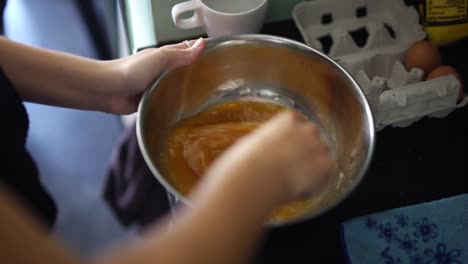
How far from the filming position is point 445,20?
82 cm

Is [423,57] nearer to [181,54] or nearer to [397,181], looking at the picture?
[397,181]

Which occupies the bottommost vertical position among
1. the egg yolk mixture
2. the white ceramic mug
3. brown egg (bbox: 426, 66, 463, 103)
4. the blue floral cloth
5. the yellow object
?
the blue floral cloth

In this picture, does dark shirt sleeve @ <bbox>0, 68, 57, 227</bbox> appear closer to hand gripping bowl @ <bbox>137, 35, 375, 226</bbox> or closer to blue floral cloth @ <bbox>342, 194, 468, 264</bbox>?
hand gripping bowl @ <bbox>137, 35, 375, 226</bbox>

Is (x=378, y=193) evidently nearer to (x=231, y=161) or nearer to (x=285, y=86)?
(x=285, y=86)

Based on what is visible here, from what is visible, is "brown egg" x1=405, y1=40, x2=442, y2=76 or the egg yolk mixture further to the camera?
"brown egg" x1=405, y1=40, x2=442, y2=76

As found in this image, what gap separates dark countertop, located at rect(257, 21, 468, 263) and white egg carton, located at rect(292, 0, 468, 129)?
2 centimetres

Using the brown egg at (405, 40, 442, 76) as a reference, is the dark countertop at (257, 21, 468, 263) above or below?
below

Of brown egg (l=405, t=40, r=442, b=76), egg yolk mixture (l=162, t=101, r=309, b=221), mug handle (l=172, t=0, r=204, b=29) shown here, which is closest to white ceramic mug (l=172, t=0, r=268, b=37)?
mug handle (l=172, t=0, r=204, b=29)

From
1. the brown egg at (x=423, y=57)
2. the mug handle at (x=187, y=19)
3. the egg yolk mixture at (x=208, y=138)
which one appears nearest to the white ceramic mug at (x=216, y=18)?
the mug handle at (x=187, y=19)

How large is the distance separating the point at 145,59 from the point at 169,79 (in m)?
0.04

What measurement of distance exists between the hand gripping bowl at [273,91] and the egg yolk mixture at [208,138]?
15mm

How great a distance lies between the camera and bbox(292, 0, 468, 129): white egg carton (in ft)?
2.38

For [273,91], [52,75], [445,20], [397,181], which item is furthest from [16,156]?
[445,20]

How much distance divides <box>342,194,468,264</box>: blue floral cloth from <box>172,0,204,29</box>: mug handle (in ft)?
1.18
